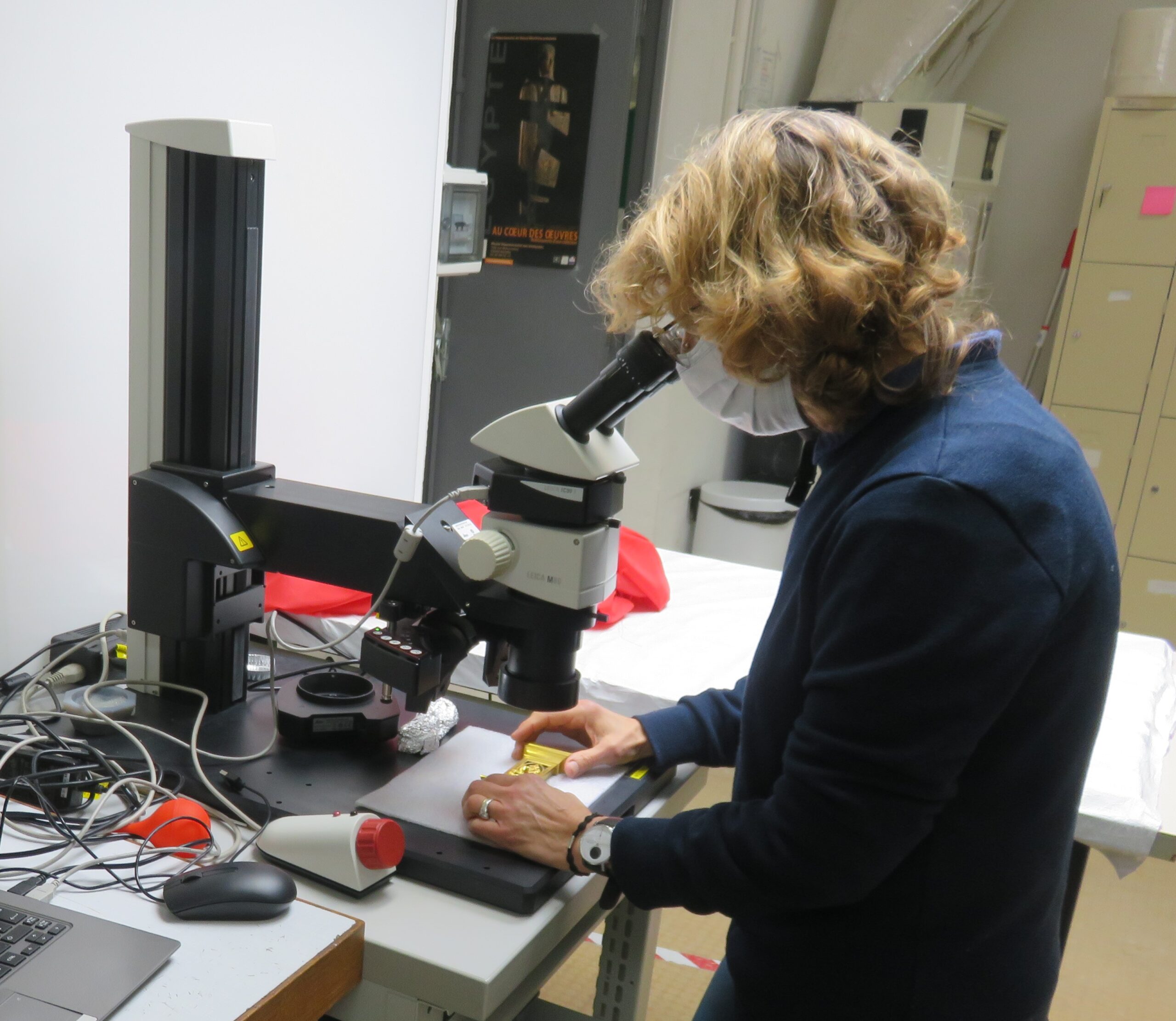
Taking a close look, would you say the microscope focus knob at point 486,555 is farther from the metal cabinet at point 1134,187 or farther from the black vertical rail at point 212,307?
the metal cabinet at point 1134,187

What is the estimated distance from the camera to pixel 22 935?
762mm

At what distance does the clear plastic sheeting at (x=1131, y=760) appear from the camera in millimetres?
1198

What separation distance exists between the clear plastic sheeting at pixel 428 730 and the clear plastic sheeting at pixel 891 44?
10.2ft

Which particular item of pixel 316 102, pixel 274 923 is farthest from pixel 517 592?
pixel 316 102

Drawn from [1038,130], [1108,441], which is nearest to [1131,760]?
[1108,441]

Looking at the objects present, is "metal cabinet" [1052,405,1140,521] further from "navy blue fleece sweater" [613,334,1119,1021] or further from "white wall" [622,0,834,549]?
"navy blue fleece sweater" [613,334,1119,1021]

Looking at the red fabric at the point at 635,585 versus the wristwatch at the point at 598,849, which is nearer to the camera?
the wristwatch at the point at 598,849

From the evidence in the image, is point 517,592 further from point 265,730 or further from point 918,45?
point 918,45

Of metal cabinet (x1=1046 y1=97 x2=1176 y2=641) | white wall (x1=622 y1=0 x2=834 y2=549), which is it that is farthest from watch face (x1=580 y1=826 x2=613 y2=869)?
metal cabinet (x1=1046 y1=97 x2=1176 y2=641)

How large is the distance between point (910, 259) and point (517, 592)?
17.5 inches

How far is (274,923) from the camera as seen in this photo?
2.71 feet

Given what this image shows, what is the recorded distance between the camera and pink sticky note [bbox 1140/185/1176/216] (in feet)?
11.5

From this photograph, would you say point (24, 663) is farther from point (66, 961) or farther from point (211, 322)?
point (66, 961)

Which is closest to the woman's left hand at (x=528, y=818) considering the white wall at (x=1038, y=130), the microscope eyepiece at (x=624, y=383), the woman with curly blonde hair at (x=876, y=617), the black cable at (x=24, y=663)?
the woman with curly blonde hair at (x=876, y=617)
